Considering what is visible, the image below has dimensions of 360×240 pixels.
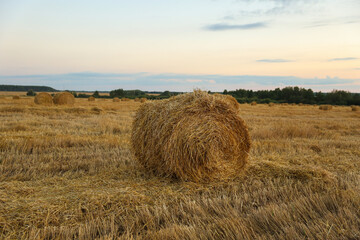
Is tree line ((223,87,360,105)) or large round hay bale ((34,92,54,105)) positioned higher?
tree line ((223,87,360,105))

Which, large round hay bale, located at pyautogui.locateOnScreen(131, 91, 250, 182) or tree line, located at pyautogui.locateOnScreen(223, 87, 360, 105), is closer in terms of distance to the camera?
large round hay bale, located at pyautogui.locateOnScreen(131, 91, 250, 182)

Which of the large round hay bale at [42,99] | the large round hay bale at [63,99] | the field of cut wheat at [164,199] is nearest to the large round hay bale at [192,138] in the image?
the field of cut wheat at [164,199]

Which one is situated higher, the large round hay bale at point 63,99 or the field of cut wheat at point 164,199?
the large round hay bale at point 63,99

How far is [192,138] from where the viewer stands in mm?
5266

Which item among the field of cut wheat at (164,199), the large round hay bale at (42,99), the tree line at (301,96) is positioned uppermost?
the tree line at (301,96)

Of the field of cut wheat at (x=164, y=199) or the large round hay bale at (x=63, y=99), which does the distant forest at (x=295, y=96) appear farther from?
the field of cut wheat at (x=164, y=199)

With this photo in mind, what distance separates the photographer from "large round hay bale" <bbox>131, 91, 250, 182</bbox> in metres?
5.29

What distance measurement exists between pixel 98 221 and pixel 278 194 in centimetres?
267

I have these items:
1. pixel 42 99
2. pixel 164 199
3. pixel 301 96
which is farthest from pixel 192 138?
pixel 301 96

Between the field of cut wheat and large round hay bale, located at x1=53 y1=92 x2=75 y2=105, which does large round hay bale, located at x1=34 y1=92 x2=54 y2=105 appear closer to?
large round hay bale, located at x1=53 y1=92 x2=75 y2=105

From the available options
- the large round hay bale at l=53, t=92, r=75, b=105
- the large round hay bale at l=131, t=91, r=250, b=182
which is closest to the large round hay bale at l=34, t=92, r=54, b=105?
the large round hay bale at l=53, t=92, r=75, b=105

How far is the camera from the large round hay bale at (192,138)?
208 inches

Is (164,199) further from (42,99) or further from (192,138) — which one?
(42,99)

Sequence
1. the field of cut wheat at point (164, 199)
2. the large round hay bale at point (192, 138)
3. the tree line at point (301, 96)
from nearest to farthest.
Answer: the field of cut wheat at point (164, 199) → the large round hay bale at point (192, 138) → the tree line at point (301, 96)
